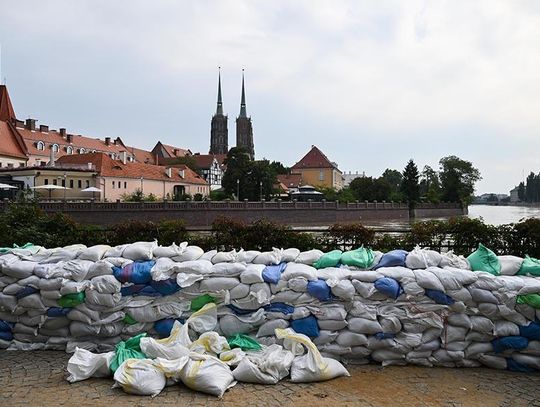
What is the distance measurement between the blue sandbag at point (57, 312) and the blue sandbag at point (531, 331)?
430 centimetres

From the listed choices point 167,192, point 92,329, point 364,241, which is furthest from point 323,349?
point 167,192

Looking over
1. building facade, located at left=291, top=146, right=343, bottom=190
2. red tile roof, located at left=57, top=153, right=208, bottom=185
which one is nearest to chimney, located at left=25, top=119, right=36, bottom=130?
red tile roof, located at left=57, top=153, right=208, bottom=185

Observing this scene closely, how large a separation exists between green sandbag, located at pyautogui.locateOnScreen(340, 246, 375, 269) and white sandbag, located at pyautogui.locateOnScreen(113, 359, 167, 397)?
211 centimetres

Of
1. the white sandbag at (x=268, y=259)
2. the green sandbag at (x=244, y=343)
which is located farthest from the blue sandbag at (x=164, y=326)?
the white sandbag at (x=268, y=259)

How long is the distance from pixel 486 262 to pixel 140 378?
11.1 ft

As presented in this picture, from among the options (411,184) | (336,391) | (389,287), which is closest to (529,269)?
(389,287)

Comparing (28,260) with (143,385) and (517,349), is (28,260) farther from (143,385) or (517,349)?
(517,349)

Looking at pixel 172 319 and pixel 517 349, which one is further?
pixel 172 319

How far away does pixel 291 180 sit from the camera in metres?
90.9

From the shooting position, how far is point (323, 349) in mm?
4523

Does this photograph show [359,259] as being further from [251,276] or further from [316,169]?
[316,169]

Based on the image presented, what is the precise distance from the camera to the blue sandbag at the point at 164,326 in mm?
4691

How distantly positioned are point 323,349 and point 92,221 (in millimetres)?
33555

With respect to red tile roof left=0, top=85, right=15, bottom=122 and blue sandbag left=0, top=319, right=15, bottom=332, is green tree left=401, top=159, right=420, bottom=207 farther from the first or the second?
blue sandbag left=0, top=319, right=15, bottom=332
